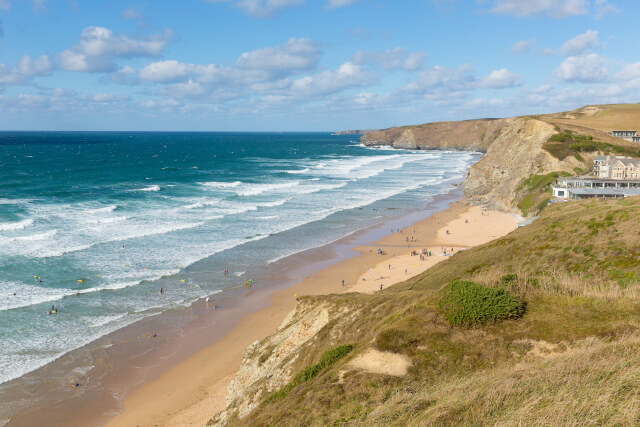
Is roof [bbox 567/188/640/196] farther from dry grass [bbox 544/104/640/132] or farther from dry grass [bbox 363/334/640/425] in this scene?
dry grass [bbox 544/104/640/132]

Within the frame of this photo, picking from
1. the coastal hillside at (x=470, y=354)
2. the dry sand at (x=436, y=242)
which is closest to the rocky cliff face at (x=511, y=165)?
the dry sand at (x=436, y=242)

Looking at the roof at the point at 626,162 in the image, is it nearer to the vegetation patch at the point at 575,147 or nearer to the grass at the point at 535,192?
the grass at the point at 535,192

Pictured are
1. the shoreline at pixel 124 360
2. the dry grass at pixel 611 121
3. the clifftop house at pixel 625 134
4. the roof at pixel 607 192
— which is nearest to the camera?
the shoreline at pixel 124 360

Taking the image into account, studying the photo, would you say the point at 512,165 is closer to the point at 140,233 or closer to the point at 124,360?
the point at 140,233

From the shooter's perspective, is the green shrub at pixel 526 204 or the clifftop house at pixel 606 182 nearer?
the clifftop house at pixel 606 182

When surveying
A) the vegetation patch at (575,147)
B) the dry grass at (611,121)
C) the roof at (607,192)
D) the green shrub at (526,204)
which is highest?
the dry grass at (611,121)

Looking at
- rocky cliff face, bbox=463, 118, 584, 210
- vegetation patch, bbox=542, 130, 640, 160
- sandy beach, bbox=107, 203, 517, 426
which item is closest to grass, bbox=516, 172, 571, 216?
rocky cliff face, bbox=463, 118, 584, 210

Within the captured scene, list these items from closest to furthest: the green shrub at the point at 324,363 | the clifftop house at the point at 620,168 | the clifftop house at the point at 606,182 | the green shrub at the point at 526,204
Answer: the green shrub at the point at 324,363 < the clifftop house at the point at 606,182 < the clifftop house at the point at 620,168 < the green shrub at the point at 526,204

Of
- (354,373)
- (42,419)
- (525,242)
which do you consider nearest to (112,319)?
(42,419)
